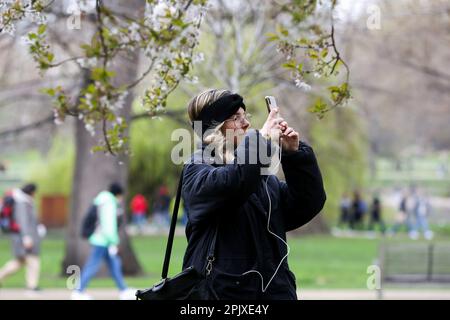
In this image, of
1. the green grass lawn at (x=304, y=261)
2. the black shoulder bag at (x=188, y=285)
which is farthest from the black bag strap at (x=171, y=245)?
the green grass lawn at (x=304, y=261)

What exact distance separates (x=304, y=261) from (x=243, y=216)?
18.1 m

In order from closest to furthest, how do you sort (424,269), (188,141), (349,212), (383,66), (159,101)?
(159,101) < (188,141) < (424,269) < (383,66) < (349,212)

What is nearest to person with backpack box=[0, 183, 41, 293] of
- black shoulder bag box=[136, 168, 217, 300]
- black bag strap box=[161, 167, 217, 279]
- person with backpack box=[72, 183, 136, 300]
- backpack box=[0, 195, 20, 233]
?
backpack box=[0, 195, 20, 233]

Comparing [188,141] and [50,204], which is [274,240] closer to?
[188,141]

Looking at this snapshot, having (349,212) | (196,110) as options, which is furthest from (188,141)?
(349,212)

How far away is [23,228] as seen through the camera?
15.2m

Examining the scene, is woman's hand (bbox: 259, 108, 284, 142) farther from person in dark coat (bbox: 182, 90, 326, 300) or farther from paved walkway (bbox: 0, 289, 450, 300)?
paved walkway (bbox: 0, 289, 450, 300)

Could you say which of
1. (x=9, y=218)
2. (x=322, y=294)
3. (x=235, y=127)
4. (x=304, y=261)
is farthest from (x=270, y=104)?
(x=304, y=261)

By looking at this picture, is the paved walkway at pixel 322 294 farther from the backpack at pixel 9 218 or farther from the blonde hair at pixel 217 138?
the blonde hair at pixel 217 138

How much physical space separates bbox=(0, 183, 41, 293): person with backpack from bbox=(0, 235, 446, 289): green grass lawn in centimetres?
194

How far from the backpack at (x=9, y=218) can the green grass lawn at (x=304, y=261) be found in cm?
225
